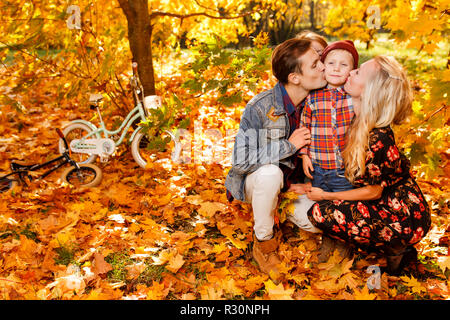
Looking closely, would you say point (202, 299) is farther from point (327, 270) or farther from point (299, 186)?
point (299, 186)

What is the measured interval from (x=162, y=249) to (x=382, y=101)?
1.85 metres

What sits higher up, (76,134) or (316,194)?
(76,134)

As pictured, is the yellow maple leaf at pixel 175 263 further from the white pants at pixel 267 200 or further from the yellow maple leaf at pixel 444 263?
the yellow maple leaf at pixel 444 263

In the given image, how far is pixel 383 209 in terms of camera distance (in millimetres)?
2262

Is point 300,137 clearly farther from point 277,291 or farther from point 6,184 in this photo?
point 6,184

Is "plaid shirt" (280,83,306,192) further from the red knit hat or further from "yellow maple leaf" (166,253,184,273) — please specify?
"yellow maple leaf" (166,253,184,273)

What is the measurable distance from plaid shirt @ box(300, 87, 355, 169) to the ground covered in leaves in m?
0.69

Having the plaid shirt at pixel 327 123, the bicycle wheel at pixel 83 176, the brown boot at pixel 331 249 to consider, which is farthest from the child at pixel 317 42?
the bicycle wheel at pixel 83 176

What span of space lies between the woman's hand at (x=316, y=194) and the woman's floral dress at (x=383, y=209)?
3.8 inches

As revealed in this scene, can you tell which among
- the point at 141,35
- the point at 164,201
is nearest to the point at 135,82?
the point at 141,35

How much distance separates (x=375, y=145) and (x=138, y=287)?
174 cm

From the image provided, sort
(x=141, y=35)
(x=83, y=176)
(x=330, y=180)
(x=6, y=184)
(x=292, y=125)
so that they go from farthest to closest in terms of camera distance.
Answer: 1. (x=141, y=35)
2. (x=83, y=176)
3. (x=6, y=184)
4. (x=292, y=125)
5. (x=330, y=180)

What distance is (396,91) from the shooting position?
6.84ft
